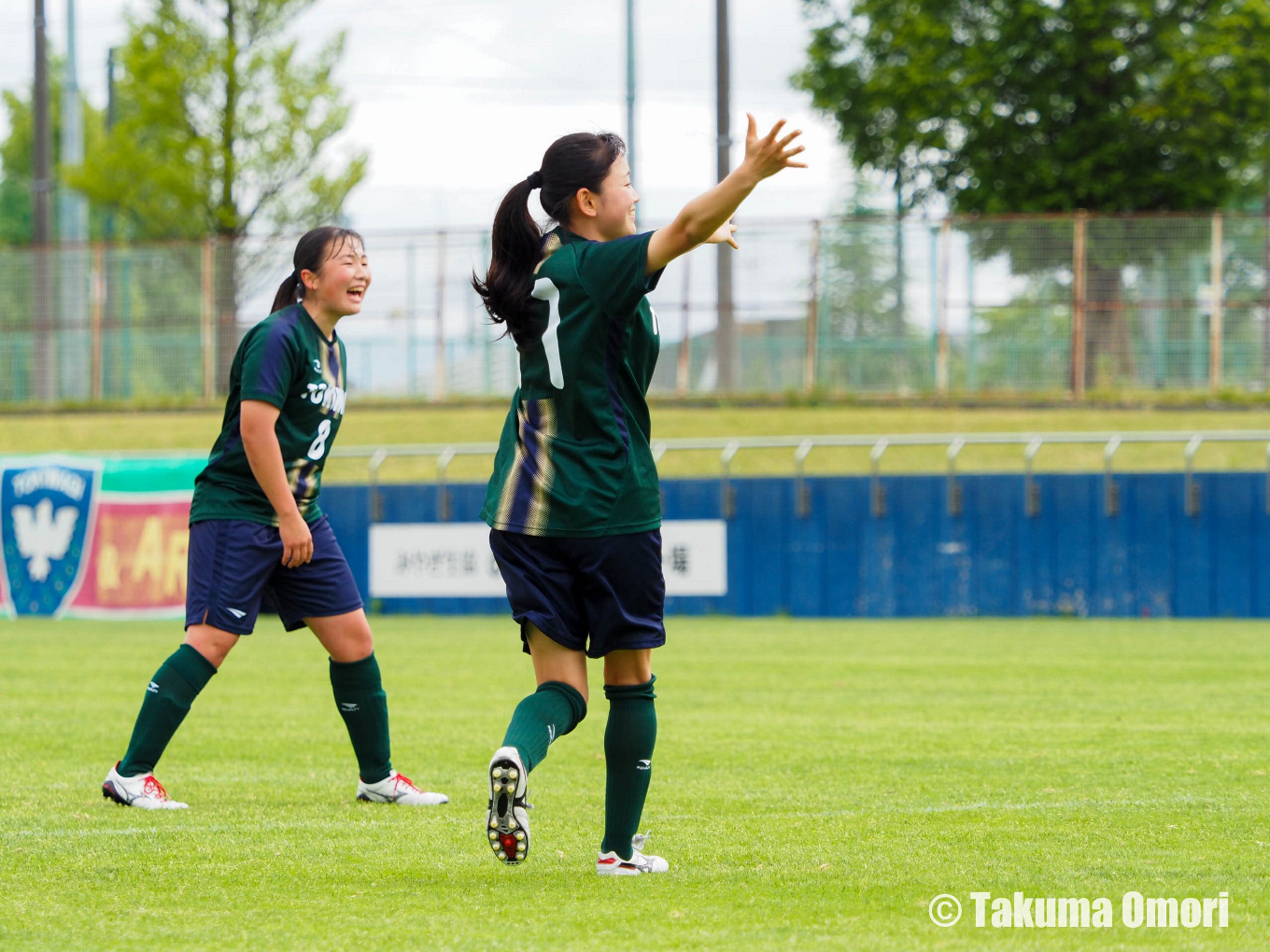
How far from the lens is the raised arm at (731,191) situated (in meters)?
3.64

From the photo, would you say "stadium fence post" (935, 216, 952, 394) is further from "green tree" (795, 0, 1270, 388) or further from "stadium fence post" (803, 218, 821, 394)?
"green tree" (795, 0, 1270, 388)

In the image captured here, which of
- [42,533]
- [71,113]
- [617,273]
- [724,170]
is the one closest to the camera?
[617,273]

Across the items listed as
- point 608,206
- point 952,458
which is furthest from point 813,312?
point 608,206

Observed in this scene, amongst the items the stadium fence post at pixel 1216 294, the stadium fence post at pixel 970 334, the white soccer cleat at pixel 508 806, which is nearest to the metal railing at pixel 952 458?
the stadium fence post at pixel 1216 294

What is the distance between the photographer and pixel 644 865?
4.13 metres

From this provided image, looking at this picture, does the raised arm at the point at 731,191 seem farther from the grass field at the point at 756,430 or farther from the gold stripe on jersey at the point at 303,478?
the grass field at the point at 756,430

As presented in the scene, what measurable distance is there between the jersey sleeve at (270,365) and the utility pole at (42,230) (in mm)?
23813

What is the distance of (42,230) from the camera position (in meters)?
31.6

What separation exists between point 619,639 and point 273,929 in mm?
1077

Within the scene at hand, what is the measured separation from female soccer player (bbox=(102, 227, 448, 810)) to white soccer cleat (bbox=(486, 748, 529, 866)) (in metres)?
1.79

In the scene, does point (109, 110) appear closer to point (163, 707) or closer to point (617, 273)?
point (163, 707)

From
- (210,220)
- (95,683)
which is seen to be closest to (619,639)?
(95,683)

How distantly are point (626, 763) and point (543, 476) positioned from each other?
758 millimetres

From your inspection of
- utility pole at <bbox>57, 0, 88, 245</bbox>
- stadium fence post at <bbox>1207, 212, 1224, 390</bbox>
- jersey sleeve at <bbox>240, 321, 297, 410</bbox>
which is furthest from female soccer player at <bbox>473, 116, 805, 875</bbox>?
utility pole at <bbox>57, 0, 88, 245</bbox>
